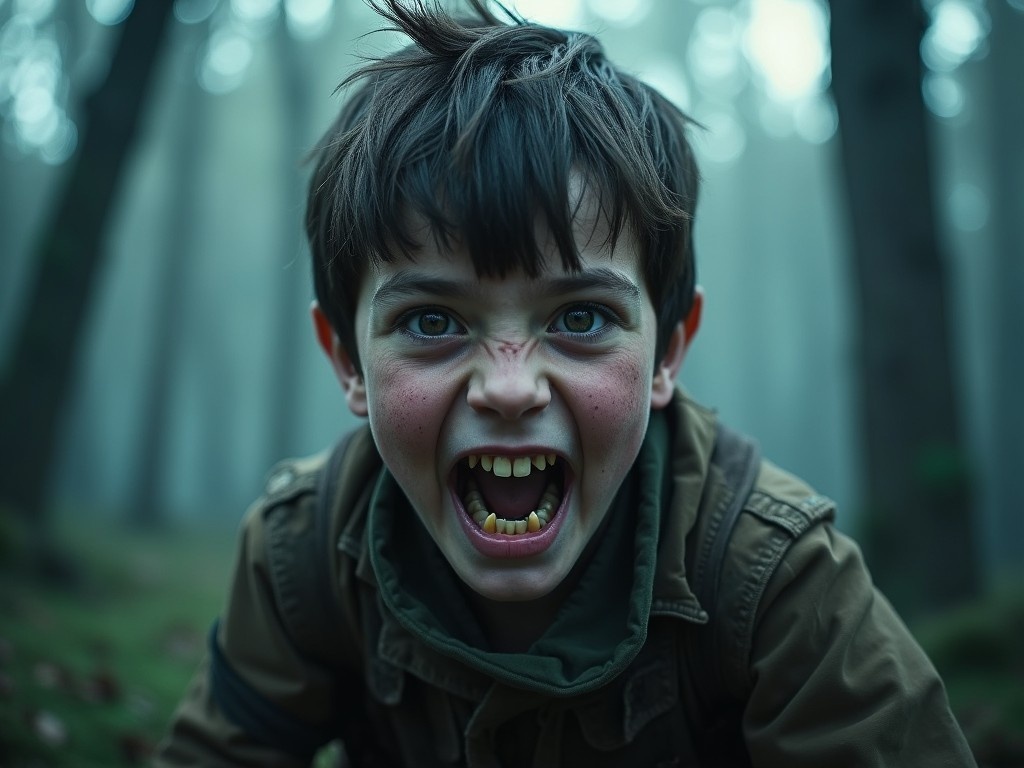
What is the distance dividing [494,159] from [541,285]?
26cm

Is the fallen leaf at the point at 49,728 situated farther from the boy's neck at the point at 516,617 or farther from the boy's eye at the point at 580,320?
the boy's eye at the point at 580,320

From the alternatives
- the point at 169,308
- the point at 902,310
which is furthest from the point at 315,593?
the point at 169,308

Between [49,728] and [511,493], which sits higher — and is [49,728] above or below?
below

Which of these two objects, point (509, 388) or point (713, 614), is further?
point (713, 614)

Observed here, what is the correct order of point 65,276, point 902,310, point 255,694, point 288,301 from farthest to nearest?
point 288,301, point 65,276, point 902,310, point 255,694

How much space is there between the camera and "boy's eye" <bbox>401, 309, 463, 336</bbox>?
1704mm

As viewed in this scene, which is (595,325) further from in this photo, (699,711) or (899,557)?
(899,557)

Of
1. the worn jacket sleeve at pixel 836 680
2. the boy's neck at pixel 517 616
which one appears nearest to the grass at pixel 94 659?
the boy's neck at pixel 517 616

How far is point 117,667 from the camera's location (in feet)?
12.4

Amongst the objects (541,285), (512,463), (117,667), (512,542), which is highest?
(541,285)

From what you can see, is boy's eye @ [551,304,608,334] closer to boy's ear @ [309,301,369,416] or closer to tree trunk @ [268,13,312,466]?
boy's ear @ [309,301,369,416]

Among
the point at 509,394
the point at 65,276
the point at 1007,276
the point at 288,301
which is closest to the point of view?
the point at 509,394

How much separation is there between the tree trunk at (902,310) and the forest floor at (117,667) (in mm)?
343

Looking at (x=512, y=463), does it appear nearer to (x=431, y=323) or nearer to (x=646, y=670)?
(x=431, y=323)
